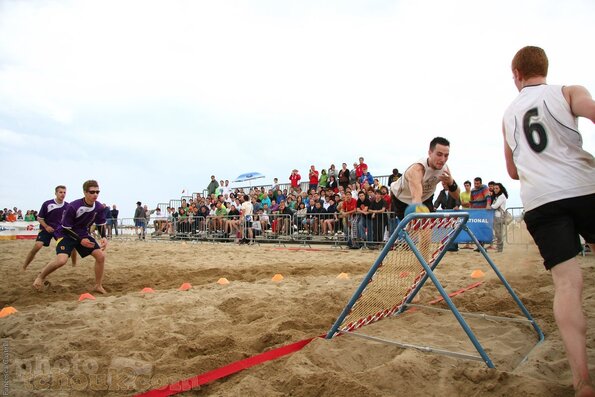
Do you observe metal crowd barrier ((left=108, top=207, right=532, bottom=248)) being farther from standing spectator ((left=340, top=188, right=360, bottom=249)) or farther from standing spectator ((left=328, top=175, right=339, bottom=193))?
standing spectator ((left=328, top=175, right=339, bottom=193))

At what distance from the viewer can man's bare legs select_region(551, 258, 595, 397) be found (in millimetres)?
2137

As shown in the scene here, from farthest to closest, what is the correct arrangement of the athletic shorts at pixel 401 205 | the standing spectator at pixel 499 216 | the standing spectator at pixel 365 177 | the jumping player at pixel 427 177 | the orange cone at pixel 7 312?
the standing spectator at pixel 365 177 < the standing spectator at pixel 499 216 < the athletic shorts at pixel 401 205 < the orange cone at pixel 7 312 < the jumping player at pixel 427 177

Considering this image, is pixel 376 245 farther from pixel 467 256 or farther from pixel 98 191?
pixel 98 191

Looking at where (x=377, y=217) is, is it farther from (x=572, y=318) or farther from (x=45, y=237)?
(x=572, y=318)

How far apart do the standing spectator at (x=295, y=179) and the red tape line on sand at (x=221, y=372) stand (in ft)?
52.4

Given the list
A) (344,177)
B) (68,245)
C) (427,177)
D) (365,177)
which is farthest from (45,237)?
(365,177)

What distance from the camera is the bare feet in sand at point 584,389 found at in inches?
79.4

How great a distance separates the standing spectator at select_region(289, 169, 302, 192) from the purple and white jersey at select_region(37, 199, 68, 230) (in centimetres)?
1136

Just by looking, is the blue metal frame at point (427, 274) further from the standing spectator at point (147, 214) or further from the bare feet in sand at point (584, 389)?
the standing spectator at point (147, 214)

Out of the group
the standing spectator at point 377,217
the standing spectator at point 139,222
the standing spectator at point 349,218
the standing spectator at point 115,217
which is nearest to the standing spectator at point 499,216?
the standing spectator at point 377,217

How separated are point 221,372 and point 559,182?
7.94ft

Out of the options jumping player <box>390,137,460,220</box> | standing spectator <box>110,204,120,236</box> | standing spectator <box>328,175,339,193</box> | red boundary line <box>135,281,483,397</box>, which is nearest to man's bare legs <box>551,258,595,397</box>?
red boundary line <box>135,281,483,397</box>

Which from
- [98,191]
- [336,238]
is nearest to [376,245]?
[336,238]

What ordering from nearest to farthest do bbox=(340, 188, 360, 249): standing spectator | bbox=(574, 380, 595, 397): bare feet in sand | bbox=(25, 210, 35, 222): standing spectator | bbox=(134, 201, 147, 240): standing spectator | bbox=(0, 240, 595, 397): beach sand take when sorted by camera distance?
bbox=(574, 380, 595, 397): bare feet in sand → bbox=(0, 240, 595, 397): beach sand → bbox=(340, 188, 360, 249): standing spectator → bbox=(134, 201, 147, 240): standing spectator → bbox=(25, 210, 35, 222): standing spectator
